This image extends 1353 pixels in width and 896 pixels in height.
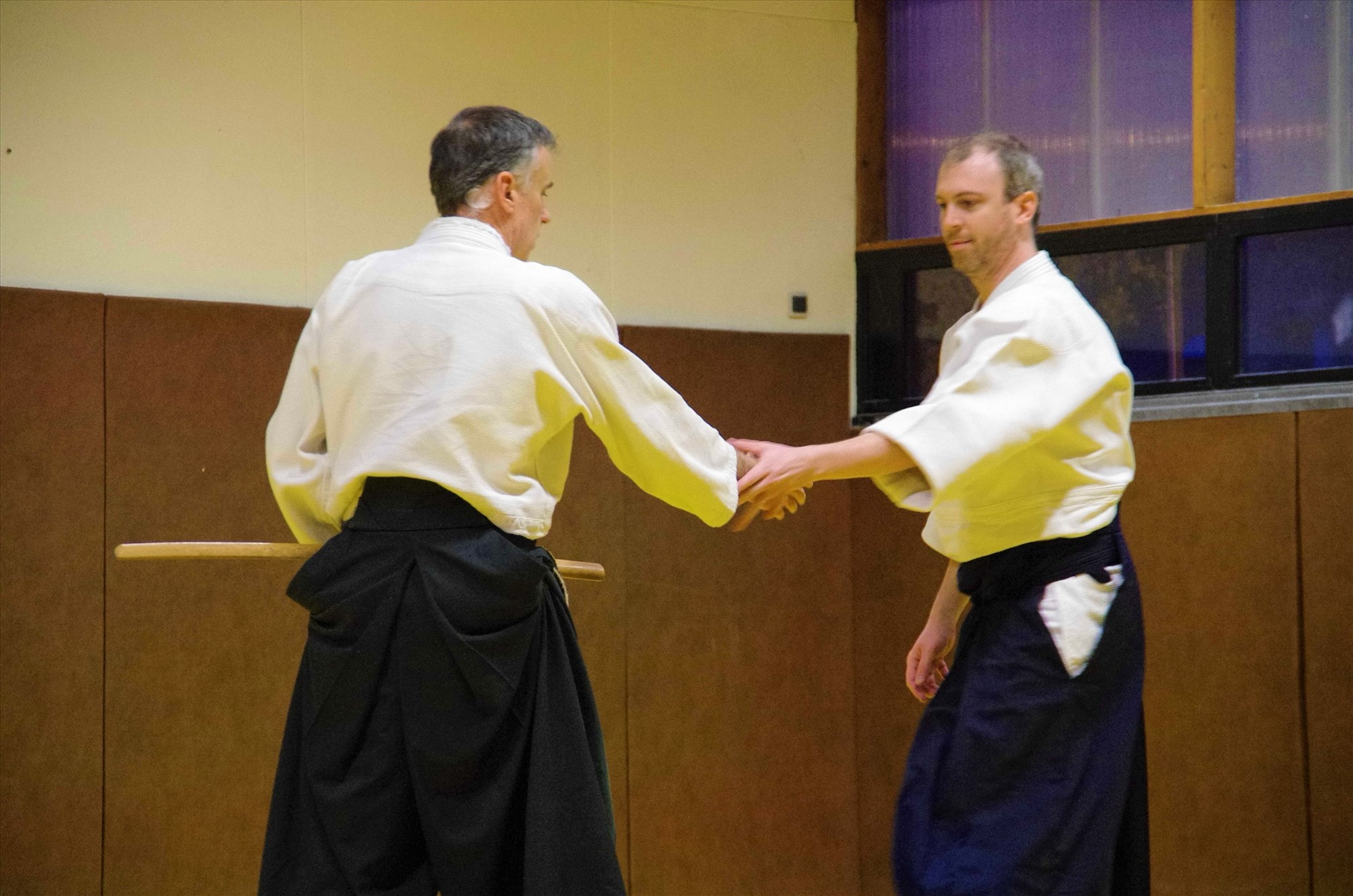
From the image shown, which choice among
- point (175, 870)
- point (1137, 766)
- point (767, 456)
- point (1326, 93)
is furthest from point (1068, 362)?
point (175, 870)

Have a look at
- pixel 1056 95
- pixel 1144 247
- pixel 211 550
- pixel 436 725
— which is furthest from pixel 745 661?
pixel 211 550

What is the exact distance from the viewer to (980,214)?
249cm

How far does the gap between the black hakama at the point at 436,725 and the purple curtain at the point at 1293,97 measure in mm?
2834

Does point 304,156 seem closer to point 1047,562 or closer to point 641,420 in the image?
point 641,420

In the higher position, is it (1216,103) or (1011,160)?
(1216,103)

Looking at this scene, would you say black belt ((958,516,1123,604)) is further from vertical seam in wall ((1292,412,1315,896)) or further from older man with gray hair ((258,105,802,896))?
vertical seam in wall ((1292,412,1315,896))

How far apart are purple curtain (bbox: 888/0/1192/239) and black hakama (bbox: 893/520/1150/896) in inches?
85.4

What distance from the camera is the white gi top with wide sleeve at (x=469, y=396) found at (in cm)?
205

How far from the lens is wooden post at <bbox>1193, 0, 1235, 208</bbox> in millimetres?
3977

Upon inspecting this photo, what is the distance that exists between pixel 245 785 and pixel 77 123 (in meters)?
1.91

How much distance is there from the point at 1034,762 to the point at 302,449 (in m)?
1.27

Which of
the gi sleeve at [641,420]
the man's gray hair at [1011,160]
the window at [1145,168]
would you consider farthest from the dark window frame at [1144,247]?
the gi sleeve at [641,420]

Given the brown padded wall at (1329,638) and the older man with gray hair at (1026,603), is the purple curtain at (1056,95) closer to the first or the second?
the brown padded wall at (1329,638)

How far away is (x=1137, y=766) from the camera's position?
2303 millimetres
